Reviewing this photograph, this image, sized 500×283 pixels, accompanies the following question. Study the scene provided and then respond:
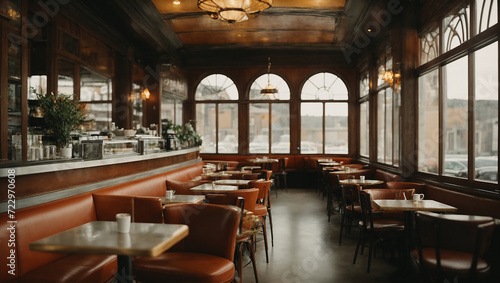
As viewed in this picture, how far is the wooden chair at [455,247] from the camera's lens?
8.86 ft

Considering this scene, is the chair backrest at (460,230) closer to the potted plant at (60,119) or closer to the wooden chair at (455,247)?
the wooden chair at (455,247)

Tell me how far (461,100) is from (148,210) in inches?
170

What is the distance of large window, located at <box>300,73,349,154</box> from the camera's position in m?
11.8

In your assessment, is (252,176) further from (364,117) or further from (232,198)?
(364,117)

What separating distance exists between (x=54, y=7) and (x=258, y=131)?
23.0 feet

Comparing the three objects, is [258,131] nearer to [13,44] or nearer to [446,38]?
[446,38]

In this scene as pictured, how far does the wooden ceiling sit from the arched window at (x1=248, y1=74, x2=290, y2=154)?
4.11ft

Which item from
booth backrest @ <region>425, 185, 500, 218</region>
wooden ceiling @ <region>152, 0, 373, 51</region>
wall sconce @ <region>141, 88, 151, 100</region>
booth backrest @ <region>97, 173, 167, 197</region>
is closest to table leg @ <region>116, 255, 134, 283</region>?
booth backrest @ <region>97, 173, 167, 197</region>

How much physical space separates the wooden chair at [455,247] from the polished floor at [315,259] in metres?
0.86

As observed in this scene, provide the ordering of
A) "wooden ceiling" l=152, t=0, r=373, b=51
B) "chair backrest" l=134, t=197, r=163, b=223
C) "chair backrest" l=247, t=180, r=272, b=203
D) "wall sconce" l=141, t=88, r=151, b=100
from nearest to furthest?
"chair backrest" l=134, t=197, r=163, b=223, "chair backrest" l=247, t=180, r=272, b=203, "wooden ceiling" l=152, t=0, r=373, b=51, "wall sconce" l=141, t=88, r=151, b=100

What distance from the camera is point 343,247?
16.7 ft

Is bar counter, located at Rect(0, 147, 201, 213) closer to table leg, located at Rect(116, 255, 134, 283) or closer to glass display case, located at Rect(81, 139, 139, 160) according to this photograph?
glass display case, located at Rect(81, 139, 139, 160)

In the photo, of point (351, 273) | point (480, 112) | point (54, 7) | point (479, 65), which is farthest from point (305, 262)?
point (54, 7)

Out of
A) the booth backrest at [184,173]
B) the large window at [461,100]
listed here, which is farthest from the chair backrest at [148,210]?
the large window at [461,100]
